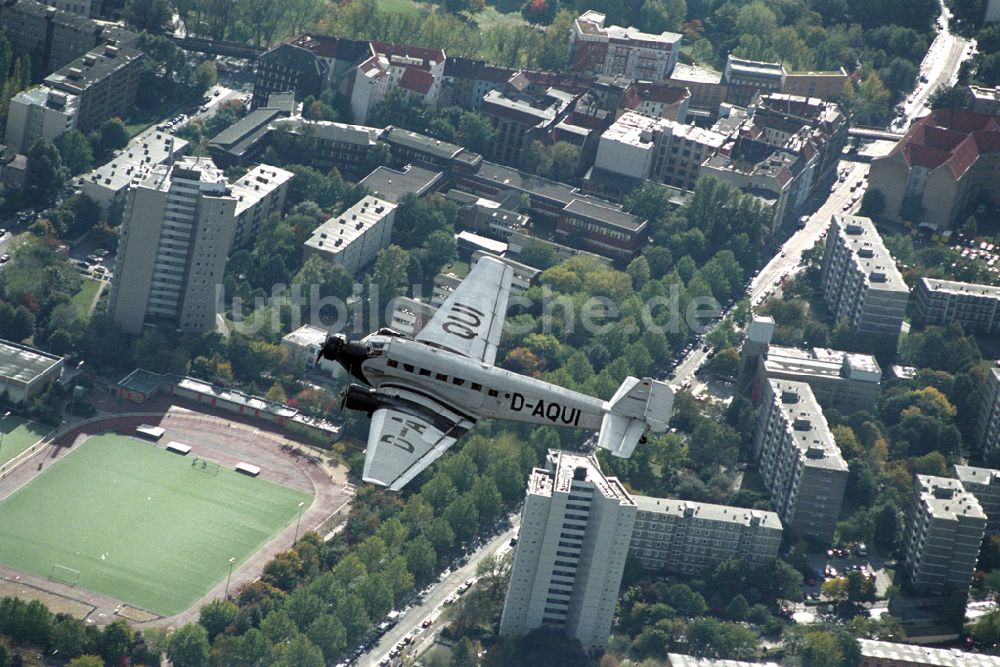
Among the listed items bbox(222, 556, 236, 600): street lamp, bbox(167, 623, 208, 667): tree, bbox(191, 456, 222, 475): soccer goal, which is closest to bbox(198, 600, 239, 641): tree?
bbox(167, 623, 208, 667): tree

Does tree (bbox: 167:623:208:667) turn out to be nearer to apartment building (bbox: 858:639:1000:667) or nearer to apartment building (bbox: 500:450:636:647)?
apartment building (bbox: 500:450:636:647)

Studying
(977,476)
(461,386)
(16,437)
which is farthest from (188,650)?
(977,476)

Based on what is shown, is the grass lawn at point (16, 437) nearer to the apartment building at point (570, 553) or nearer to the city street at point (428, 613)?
the city street at point (428, 613)

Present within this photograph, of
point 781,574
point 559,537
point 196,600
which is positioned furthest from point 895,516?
point 196,600

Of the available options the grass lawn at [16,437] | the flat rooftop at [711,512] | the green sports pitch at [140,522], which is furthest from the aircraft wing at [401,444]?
the grass lawn at [16,437]

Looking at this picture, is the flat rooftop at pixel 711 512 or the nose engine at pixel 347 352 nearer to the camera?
the nose engine at pixel 347 352

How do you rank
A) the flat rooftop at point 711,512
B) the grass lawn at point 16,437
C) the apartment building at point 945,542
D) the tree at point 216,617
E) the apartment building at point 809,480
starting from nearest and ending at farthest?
1. the tree at point 216,617
2. the flat rooftop at point 711,512
3. the apartment building at point 945,542
4. the apartment building at point 809,480
5. the grass lawn at point 16,437
